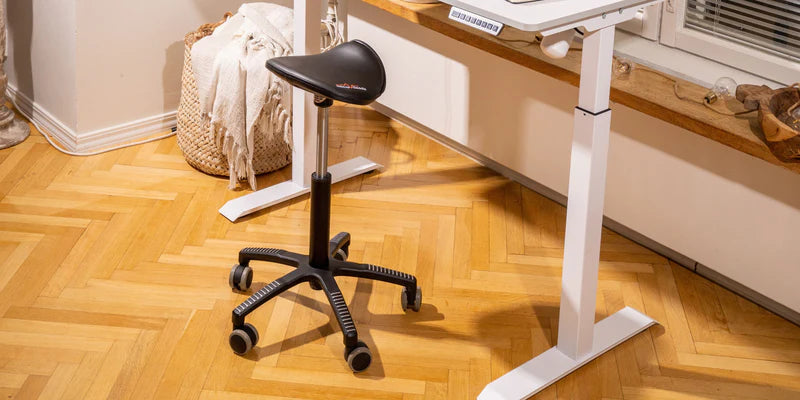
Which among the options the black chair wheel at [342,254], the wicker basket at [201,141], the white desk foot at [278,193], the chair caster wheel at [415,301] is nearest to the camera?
the chair caster wheel at [415,301]

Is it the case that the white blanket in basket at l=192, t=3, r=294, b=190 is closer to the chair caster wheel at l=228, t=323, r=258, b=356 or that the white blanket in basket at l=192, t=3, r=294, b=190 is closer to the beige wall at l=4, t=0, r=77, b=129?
the beige wall at l=4, t=0, r=77, b=129

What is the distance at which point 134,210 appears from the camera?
3.15 m

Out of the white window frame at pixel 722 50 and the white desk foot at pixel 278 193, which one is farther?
the white desk foot at pixel 278 193

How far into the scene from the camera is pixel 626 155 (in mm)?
2842

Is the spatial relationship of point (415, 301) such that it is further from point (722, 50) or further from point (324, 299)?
point (722, 50)

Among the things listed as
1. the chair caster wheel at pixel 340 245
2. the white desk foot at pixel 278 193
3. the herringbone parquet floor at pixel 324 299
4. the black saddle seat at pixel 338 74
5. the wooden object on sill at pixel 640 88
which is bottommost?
the herringbone parquet floor at pixel 324 299

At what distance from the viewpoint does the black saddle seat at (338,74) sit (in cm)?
220

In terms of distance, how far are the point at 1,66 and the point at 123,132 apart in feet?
1.69

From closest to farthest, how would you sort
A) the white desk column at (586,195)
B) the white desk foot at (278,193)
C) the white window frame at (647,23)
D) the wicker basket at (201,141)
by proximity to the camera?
the white desk column at (586,195), the white window frame at (647,23), the white desk foot at (278,193), the wicker basket at (201,141)

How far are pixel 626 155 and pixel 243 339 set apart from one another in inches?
50.3

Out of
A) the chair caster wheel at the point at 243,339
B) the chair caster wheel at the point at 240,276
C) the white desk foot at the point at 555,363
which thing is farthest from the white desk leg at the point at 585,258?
the chair caster wheel at the point at 240,276

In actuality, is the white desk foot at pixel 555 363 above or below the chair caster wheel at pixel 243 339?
below

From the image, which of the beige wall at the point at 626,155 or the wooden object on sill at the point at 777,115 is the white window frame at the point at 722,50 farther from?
the beige wall at the point at 626,155

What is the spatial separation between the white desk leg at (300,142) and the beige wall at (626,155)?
0.49 meters
